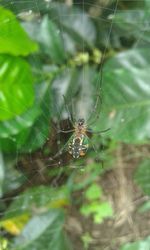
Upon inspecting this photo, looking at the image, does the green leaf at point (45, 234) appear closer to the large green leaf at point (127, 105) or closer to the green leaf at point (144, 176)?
the green leaf at point (144, 176)

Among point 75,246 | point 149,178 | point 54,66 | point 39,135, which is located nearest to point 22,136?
point 39,135

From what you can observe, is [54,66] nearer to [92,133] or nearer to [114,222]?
[92,133]

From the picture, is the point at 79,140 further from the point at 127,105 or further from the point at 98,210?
the point at 98,210

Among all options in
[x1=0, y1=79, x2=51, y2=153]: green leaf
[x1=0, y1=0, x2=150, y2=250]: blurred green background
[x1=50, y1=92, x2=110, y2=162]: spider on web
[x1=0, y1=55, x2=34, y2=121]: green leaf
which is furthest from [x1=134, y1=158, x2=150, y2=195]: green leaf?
[x1=0, y1=55, x2=34, y2=121]: green leaf

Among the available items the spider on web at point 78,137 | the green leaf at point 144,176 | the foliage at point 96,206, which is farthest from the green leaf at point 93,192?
the spider on web at point 78,137

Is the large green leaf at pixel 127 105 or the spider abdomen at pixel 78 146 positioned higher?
the large green leaf at pixel 127 105

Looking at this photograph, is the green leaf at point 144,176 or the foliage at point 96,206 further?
the foliage at point 96,206

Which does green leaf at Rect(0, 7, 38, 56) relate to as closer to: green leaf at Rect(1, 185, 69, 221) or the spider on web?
the spider on web
